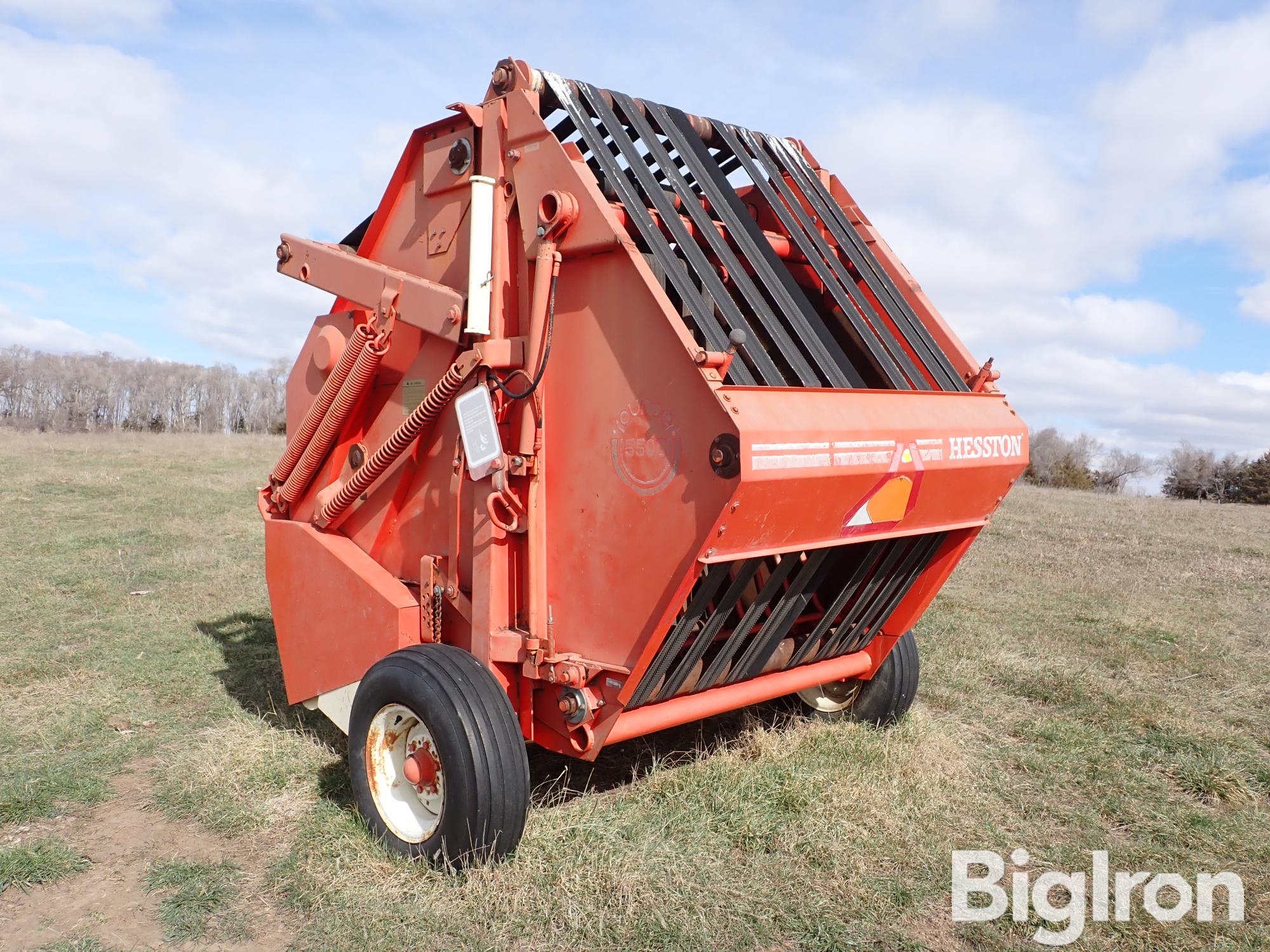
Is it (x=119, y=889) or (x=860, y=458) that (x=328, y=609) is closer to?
(x=119, y=889)

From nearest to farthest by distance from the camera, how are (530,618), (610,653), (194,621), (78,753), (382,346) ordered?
(610,653)
(530,618)
(382,346)
(78,753)
(194,621)

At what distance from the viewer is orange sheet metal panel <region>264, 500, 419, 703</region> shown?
165 inches

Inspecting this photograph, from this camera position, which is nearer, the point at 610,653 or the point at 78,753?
the point at 610,653

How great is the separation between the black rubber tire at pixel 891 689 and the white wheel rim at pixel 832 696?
0.04 metres

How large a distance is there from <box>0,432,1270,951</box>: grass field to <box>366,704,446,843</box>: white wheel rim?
181 mm

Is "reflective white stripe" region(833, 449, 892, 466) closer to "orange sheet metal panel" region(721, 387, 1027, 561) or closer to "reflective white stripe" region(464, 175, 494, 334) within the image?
"orange sheet metal panel" region(721, 387, 1027, 561)

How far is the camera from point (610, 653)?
3520mm

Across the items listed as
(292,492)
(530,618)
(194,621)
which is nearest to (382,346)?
(292,492)

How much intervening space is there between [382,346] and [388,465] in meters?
0.57

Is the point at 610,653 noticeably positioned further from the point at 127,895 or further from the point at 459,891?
the point at 127,895

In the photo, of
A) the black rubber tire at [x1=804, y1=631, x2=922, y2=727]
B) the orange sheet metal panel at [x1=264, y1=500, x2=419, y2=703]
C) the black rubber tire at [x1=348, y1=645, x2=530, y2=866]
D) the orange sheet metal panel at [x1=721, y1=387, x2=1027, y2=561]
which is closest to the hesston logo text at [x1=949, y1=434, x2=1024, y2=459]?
the orange sheet metal panel at [x1=721, y1=387, x2=1027, y2=561]

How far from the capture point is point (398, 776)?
12.8ft
